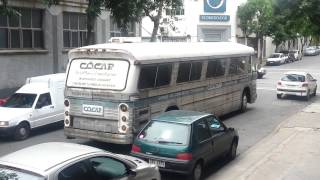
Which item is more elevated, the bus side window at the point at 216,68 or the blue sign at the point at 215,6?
the blue sign at the point at 215,6

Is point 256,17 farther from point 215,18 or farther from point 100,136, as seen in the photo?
point 100,136

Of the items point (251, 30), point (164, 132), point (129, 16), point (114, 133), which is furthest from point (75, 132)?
point (251, 30)

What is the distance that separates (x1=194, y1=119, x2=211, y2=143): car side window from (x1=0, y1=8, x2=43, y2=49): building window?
16627mm

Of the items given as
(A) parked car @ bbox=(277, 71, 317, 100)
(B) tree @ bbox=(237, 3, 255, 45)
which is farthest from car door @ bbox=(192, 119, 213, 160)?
(B) tree @ bbox=(237, 3, 255, 45)

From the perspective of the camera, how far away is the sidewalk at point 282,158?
1122 cm

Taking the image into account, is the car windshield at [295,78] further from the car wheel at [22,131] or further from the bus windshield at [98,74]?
the bus windshield at [98,74]

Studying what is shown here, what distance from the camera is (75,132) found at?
1395cm

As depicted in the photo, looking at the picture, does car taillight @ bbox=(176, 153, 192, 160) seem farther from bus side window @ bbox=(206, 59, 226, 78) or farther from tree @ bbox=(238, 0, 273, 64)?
tree @ bbox=(238, 0, 273, 64)

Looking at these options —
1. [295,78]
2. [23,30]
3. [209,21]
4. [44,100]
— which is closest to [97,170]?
[44,100]

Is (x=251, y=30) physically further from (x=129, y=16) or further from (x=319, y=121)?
(x=319, y=121)

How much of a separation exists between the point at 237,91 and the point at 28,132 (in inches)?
340

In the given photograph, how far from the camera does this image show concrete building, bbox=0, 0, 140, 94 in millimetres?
26078

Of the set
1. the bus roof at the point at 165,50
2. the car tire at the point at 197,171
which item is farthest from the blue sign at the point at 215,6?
the car tire at the point at 197,171

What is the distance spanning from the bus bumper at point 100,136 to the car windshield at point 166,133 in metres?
2.00
